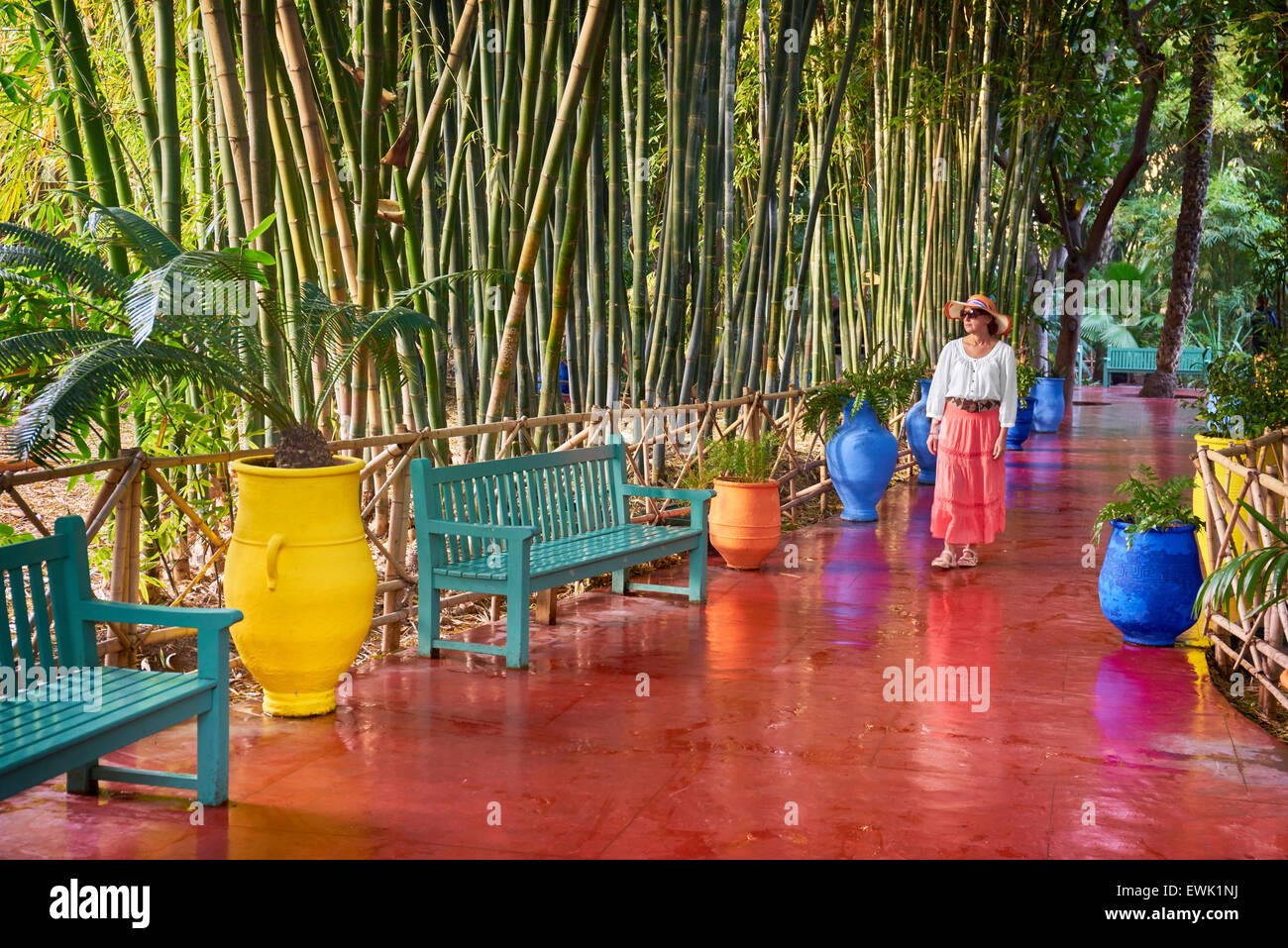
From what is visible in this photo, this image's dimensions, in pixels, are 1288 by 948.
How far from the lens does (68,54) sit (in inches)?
150

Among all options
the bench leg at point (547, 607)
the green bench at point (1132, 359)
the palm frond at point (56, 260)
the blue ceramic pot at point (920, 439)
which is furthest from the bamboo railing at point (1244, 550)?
the green bench at point (1132, 359)

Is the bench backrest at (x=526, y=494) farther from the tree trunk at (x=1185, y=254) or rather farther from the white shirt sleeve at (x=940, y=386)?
the tree trunk at (x=1185, y=254)

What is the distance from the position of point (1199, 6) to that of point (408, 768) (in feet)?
22.7

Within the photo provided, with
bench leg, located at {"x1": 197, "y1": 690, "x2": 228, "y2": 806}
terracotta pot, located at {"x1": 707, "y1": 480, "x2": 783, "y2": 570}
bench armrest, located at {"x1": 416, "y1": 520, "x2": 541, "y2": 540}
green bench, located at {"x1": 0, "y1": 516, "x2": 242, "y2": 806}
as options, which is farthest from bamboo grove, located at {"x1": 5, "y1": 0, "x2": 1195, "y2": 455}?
bench leg, located at {"x1": 197, "y1": 690, "x2": 228, "y2": 806}

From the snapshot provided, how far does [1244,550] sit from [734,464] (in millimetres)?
2349

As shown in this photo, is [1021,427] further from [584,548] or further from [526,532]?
[526,532]

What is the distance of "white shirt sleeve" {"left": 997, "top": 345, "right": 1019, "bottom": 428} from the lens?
5.73m

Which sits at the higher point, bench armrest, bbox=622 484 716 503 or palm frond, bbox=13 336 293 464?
palm frond, bbox=13 336 293 464

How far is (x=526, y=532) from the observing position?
4031mm

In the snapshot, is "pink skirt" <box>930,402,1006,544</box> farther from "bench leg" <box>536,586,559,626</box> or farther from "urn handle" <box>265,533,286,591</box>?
"urn handle" <box>265,533,286,591</box>

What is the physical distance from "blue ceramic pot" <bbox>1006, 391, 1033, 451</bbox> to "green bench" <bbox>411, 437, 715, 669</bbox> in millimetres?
7432
